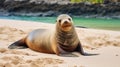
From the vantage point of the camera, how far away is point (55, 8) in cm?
5109

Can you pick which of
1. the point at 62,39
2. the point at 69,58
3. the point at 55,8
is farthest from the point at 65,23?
the point at 55,8

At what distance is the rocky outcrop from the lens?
1849 inches

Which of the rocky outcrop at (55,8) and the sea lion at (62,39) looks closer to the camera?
the sea lion at (62,39)

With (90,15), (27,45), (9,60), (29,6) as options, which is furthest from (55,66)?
(29,6)

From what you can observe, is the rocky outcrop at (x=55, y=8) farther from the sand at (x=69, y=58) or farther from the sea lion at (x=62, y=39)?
the sea lion at (x=62, y=39)

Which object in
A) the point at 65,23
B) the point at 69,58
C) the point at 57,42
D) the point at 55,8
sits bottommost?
the point at 55,8

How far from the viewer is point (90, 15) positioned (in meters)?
46.2

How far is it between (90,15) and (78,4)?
444cm

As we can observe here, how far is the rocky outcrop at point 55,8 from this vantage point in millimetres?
46969

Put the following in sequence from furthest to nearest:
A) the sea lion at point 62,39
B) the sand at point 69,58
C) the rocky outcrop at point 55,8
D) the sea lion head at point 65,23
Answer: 1. the rocky outcrop at point 55,8
2. the sea lion at point 62,39
3. the sea lion head at point 65,23
4. the sand at point 69,58

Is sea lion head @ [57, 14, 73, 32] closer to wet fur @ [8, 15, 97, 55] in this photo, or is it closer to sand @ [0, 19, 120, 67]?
wet fur @ [8, 15, 97, 55]

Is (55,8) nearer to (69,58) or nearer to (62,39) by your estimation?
(62,39)

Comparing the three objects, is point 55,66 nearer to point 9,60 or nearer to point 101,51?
point 9,60

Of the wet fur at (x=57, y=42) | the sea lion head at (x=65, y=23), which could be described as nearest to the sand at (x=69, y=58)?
the wet fur at (x=57, y=42)
